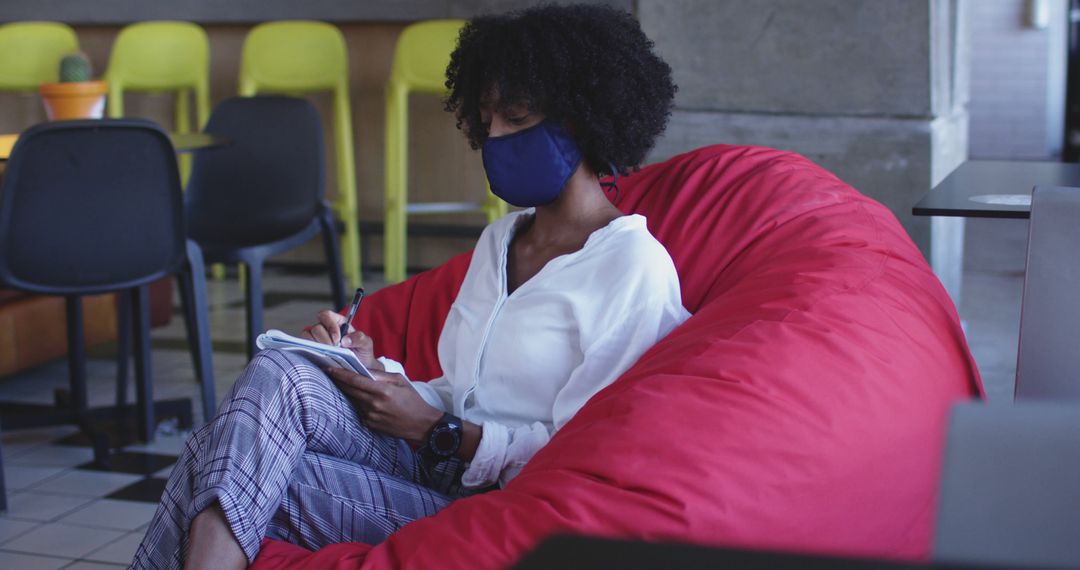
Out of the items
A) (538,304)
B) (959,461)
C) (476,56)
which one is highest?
(476,56)

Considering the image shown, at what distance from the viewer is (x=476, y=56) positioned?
6.66 ft

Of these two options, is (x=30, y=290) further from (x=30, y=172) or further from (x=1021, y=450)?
(x=1021, y=450)

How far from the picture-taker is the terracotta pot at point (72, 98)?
3.48 meters

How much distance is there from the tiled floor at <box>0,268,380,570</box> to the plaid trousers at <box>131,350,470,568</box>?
3.22 feet

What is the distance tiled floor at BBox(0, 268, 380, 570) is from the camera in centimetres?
266

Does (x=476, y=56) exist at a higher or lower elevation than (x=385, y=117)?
higher

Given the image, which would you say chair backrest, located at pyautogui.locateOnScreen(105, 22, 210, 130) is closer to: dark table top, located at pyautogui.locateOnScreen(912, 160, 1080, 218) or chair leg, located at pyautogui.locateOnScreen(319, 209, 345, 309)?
chair leg, located at pyautogui.locateOnScreen(319, 209, 345, 309)

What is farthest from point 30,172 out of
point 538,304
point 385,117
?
point 385,117

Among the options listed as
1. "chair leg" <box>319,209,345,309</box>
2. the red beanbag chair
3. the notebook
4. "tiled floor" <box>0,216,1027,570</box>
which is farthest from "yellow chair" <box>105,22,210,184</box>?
the red beanbag chair

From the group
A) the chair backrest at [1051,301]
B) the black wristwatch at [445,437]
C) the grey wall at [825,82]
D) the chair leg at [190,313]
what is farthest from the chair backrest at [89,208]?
the chair backrest at [1051,301]

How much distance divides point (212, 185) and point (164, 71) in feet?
6.67

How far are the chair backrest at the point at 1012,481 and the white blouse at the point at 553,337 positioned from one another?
1080mm

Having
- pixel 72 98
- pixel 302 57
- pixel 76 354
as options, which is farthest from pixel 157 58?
pixel 76 354

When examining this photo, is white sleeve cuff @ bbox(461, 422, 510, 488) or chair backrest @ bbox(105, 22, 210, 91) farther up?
chair backrest @ bbox(105, 22, 210, 91)
